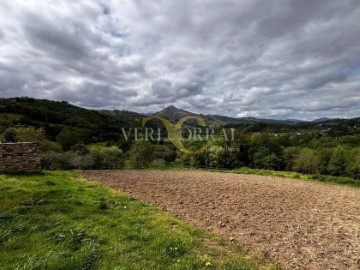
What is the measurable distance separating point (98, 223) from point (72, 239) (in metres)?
1.31

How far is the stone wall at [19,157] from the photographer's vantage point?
45.4 feet

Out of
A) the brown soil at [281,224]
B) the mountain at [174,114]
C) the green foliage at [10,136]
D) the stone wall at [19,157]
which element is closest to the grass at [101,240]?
the brown soil at [281,224]

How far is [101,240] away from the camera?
208 inches

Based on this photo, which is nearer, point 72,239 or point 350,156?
point 72,239

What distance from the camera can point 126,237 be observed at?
18.3 ft

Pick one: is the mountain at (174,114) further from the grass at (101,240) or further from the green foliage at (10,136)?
the grass at (101,240)

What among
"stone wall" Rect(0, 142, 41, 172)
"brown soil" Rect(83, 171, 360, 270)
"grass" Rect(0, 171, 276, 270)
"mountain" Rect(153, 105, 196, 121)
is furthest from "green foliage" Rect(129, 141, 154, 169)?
"grass" Rect(0, 171, 276, 270)

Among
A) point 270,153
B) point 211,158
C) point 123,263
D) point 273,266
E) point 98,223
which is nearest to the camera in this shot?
point 123,263

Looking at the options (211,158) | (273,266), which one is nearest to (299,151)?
(211,158)

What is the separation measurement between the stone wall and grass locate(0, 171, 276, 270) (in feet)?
23.4

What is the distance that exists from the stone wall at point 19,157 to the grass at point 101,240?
23.4 ft

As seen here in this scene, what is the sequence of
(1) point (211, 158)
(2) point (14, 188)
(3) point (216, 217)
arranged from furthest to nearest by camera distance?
(1) point (211, 158) < (2) point (14, 188) < (3) point (216, 217)

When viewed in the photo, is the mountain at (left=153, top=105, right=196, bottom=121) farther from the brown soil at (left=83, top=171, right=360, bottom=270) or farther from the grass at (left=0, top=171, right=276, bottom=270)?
the grass at (left=0, top=171, right=276, bottom=270)

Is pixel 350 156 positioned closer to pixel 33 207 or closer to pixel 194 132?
pixel 194 132
